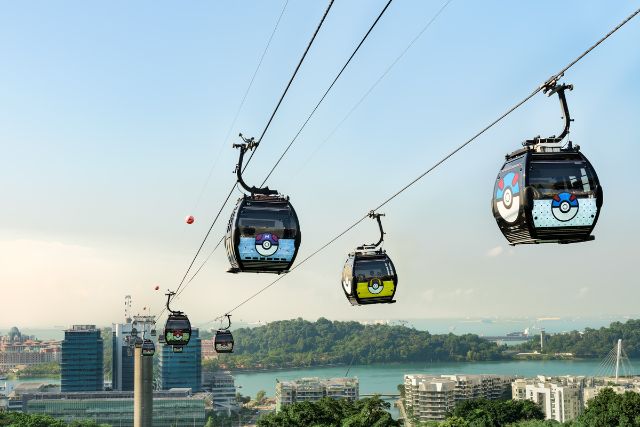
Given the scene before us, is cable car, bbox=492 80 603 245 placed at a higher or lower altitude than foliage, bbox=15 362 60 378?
higher

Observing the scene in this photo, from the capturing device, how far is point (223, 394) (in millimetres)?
111875

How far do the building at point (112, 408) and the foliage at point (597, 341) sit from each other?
12179 centimetres

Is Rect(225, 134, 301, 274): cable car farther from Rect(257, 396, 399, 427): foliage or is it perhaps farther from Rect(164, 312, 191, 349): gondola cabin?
Rect(257, 396, 399, 427): foliage

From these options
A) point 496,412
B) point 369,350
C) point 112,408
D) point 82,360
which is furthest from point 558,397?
point 369,350

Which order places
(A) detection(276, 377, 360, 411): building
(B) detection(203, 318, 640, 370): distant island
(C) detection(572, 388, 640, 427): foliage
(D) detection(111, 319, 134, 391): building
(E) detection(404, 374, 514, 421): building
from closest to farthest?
(C) detection(572, 388, 640, 427): foliage
(E) detection(404, 374, 514, 421): building
(A) detection(276, 377, 360, 411): building
(D) detection(111, 319, 134, 391): building
(B) detection(203, 318, 640, 370): distant island

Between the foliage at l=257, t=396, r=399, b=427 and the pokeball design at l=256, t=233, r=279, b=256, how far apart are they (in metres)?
27.8

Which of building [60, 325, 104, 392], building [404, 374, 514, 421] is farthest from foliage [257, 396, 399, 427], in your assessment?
building [60, 325, 104, 392]

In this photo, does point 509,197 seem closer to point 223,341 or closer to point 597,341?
point 223,341

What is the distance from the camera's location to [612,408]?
44125 millimetres

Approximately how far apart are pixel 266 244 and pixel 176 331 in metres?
15.2

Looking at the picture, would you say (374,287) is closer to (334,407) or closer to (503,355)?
(334,407)

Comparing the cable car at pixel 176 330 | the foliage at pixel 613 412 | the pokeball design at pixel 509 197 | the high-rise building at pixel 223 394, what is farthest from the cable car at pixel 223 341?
the high-rise building at pixel 223 394

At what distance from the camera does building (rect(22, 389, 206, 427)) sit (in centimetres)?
9294

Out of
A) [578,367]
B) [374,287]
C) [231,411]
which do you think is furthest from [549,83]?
[578,367]
